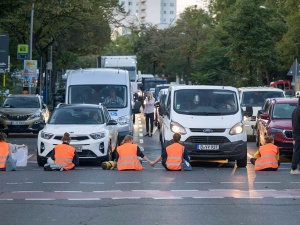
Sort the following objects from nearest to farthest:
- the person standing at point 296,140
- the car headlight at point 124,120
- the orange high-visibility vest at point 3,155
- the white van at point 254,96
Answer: the person standing at point 296,140 → the orange high-visibility vest at point 3,155 → the car headlight at point 124,120 → the white van at point 254,96

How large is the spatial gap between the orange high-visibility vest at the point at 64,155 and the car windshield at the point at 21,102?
598 inches

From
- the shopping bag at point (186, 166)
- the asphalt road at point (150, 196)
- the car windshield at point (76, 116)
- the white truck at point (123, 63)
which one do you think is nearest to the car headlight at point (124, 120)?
the car windshield at point (76, 116)

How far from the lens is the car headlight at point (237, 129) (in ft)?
71.0

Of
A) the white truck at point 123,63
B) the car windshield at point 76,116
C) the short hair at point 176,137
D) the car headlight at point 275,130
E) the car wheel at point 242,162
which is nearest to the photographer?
the short hair at point 176,137

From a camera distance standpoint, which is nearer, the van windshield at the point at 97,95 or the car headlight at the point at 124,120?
the car headlight at the point at 124,120

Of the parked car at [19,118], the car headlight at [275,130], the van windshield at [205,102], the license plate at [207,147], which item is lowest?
the parked car at [19,118]

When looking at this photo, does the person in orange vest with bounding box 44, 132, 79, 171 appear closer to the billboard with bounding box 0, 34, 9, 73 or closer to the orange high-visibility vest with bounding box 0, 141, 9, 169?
the orange high-visibility vest with bounding box 0, 141, 9, 169

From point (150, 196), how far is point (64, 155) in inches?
239

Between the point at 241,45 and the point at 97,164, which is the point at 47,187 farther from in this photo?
the point at 241,45

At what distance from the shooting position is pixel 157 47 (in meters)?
95.6

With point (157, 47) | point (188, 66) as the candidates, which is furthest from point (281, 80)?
point (157, 47)

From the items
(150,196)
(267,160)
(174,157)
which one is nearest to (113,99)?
(174,157)

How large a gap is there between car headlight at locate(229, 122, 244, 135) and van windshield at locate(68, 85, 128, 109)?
23.8ft

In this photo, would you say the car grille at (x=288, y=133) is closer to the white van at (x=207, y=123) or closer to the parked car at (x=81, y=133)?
the white van at (x=207, y=123)
